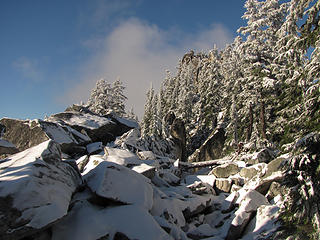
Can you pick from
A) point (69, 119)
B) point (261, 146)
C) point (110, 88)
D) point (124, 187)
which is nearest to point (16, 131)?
point (69, 119)

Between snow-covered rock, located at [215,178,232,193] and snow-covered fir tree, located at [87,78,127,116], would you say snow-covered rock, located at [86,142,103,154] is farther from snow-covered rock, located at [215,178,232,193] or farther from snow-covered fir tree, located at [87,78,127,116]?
snow-covered fir tree, located at [87,78,127,116]

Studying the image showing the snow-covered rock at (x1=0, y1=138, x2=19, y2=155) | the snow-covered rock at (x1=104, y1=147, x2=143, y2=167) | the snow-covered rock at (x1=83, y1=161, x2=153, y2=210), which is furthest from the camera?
the snow-covered rock at (x1=0, y1=138, x2=19, y2=155)

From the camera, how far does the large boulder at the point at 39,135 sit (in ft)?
68.2

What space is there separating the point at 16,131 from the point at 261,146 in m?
23.2

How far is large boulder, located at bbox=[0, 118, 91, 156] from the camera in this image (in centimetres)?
2080

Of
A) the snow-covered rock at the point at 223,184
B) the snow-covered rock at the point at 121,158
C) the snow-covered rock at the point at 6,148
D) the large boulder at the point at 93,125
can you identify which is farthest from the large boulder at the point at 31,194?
the large boulder at the point at 93,125

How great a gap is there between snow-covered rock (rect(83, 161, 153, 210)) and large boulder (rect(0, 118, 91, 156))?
419 inches

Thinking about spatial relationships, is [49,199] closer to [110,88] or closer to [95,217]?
[95,217]

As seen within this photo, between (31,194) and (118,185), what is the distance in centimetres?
391

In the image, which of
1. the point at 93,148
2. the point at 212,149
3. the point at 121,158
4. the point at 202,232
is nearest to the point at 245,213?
the point at 202,232

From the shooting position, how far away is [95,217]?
8766 millimetres

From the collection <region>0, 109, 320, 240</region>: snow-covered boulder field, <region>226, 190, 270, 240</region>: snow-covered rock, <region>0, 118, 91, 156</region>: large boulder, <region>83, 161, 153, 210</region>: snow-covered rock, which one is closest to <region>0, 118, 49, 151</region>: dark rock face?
<region>0, 118, 91, 156</region>: large boulder

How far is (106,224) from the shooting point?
27.7 ft

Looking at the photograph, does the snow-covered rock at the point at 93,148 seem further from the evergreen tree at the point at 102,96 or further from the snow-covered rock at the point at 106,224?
the evergreen tree at the point at 102,96
